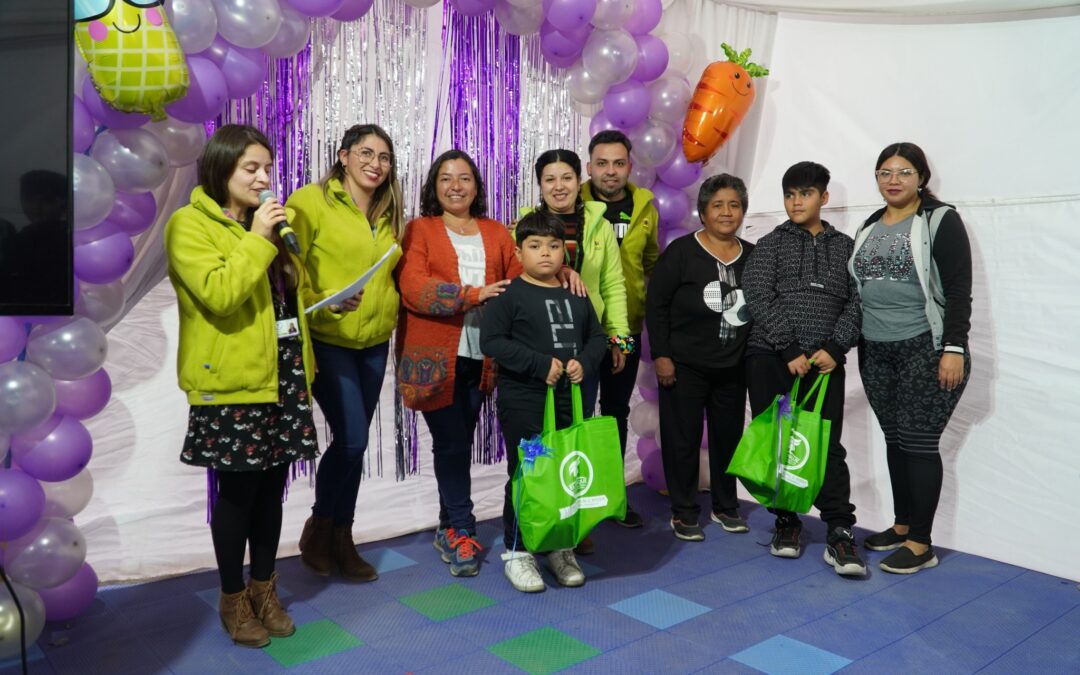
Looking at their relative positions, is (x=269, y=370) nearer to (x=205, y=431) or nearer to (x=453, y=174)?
(x=205, y=431)

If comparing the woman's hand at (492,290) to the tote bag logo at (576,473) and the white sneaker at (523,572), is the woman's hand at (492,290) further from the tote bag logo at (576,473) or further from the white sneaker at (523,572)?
the white sneaker at (523,572)

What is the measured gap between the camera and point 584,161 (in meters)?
4.05

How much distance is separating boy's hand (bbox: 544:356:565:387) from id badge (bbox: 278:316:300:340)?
2.57 ft

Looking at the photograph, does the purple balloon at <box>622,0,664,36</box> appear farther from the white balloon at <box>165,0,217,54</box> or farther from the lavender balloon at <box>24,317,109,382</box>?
the lavender balloon at <box>24,317,109,382</box>

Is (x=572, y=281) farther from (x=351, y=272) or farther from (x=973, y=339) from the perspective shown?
(x=973, y=339)

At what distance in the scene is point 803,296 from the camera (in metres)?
3.01

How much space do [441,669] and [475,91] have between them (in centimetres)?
233

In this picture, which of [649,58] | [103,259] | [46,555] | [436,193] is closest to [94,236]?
[103,259]

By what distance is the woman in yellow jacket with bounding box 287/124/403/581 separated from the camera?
2529mm

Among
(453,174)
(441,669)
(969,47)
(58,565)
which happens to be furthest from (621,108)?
(58,565)

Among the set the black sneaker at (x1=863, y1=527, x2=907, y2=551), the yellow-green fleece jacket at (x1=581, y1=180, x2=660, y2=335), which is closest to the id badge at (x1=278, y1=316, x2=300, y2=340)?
the yellow-green fleece jacket at (x1=581, y1=180, x2=660, y2=335)

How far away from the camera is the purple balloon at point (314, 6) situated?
2537 mm

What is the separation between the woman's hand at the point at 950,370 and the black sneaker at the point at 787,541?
76 cm

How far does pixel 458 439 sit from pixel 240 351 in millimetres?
949
